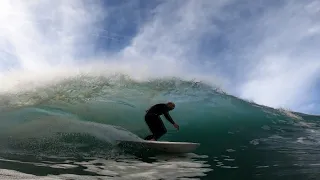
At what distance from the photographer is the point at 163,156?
934 centimetres

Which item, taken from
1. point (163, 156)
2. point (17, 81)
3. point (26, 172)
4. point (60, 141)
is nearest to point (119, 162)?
point (163, 156)

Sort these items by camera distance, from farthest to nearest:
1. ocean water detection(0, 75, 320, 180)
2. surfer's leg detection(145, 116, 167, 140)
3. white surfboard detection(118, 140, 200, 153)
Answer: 1. surfer's leg detection(145, 116, 167, 140)
2. white surfboard detection(118, 140, 200, 153)
3. ocean water detection(0, 75, 320, 180)

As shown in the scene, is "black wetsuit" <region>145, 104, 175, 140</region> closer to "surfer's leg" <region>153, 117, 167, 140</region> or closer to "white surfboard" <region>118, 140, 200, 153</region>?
"surfer's leg" <region>153, 117, 167, 140</region>

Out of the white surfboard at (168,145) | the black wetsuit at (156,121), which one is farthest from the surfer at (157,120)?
the white surfboard at (168,145)

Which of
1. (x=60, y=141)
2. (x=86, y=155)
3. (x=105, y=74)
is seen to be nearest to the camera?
(x=86, y=155)

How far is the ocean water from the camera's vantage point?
6797mm

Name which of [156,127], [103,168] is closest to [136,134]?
[156,127]

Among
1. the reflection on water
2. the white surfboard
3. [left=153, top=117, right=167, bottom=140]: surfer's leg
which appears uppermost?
[left=153, top=117, right=167, bottom=140]: surfer's leg

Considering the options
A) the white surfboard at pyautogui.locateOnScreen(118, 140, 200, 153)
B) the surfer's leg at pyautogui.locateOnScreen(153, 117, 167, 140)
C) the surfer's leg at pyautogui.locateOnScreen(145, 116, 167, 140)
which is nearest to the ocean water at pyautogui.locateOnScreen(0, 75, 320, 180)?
the white surfboard at pyautogui.locateOnScreen(118, 140, 200, 153)

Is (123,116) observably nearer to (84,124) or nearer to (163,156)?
(84,124)

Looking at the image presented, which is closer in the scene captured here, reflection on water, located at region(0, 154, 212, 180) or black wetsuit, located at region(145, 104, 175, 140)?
reflection on water, located at region(0, 154, 212, 180)

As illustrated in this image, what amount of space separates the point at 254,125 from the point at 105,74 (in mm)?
11730

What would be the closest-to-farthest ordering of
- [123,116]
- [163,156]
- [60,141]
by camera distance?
[163,156] → [60,141] → [123,116]

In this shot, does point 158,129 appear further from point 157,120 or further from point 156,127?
point 157,120
